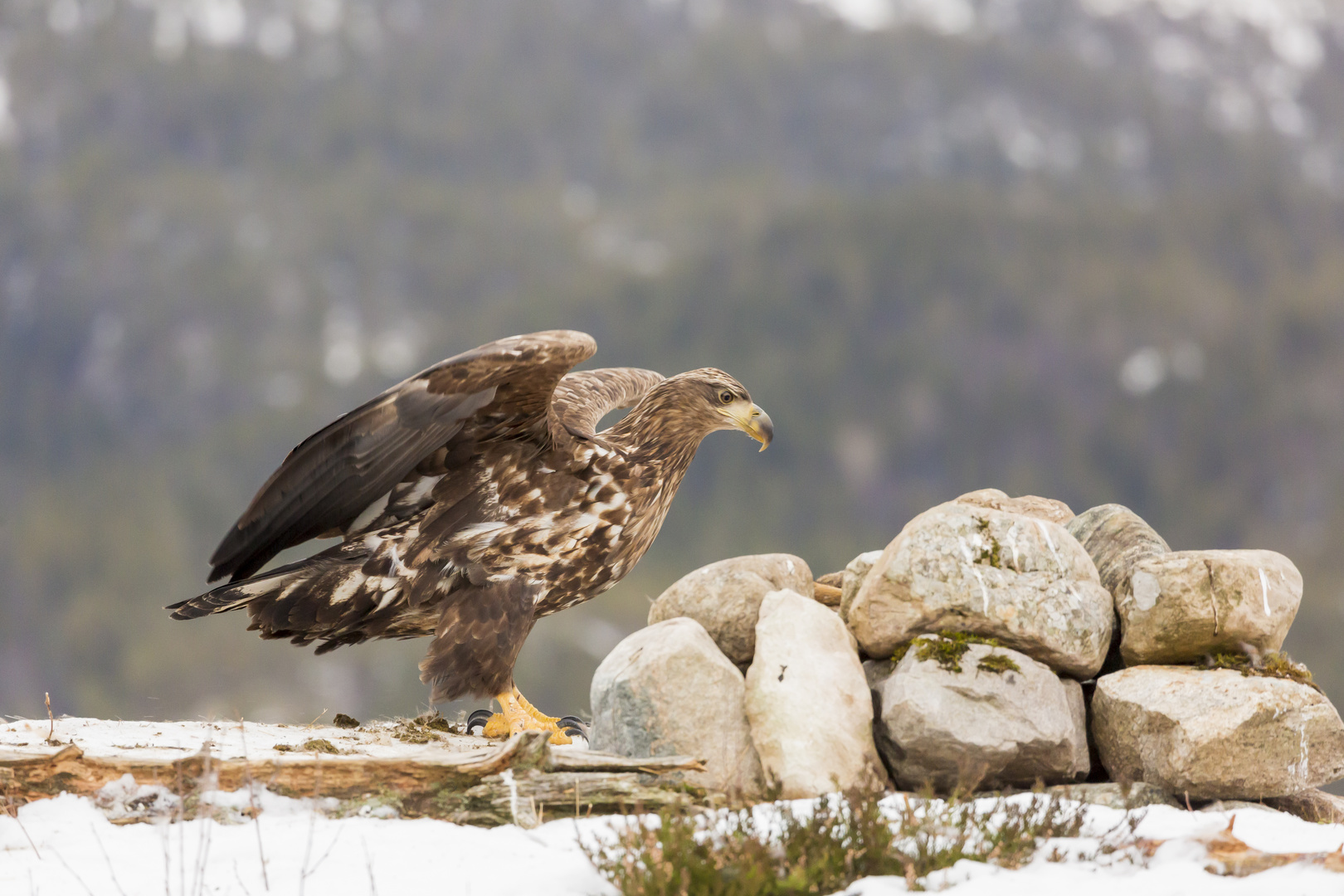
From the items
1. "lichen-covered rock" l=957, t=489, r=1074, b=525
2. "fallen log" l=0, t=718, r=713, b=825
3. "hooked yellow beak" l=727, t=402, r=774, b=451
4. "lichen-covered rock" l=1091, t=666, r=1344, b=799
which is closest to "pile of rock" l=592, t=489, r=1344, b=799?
"lichen-covered rock" l=1091, t=666, r=1344, b=799

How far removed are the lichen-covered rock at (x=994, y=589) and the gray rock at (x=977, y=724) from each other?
17cm

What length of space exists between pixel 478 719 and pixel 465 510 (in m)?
1.81

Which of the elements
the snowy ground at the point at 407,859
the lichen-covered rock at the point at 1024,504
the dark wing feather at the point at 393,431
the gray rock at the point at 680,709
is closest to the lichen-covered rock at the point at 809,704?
the gray rock at the point at 680,709

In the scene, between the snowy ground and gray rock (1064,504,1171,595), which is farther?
gray rock (1064,504,1171,595)

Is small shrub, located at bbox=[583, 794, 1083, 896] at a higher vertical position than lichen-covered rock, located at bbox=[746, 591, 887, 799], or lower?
lower

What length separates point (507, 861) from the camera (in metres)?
5.18

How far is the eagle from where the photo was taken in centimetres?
675

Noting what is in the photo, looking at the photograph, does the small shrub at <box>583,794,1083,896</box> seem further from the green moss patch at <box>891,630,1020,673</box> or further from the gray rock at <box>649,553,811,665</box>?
the gray rock at <box>649,553,811,665</box>

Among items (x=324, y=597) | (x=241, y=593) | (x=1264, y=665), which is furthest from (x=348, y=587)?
(x=1264, y=665)

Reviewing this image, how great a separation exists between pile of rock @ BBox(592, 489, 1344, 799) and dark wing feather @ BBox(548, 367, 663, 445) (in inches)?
55.5

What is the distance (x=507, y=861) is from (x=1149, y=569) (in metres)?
4.04

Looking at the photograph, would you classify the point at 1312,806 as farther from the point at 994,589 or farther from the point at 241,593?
the point at 241,593

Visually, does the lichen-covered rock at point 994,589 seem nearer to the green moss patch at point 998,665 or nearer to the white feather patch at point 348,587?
the green moss patch at point 998,665

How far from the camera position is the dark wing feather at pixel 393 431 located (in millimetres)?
6645
